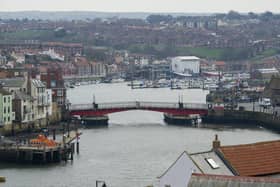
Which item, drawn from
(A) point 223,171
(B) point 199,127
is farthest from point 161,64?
(A) point 223,171

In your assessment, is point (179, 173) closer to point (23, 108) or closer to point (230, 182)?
point (230, 182)

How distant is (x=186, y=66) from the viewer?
75.4 metres

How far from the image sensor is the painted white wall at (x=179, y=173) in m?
16.3

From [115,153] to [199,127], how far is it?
869 cm

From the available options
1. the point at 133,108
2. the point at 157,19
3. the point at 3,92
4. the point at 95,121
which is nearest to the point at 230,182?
the point at 3,92

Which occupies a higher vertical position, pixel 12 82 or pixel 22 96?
pixel 12 82

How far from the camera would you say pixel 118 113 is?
4184cm

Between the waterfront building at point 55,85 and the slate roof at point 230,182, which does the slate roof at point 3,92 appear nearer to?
the waterfront building at point 55,85

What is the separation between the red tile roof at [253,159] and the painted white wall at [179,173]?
1.80ft

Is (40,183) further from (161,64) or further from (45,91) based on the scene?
(161,64)

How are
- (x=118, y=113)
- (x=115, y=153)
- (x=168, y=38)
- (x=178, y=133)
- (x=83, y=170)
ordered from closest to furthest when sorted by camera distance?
(x=83, y=170) → (x=115, y=153) → (x=178, y=133) → (x=118, y=113) → (x=168, y=38)

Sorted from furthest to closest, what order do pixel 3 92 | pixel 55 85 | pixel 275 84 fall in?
pixel 275 84, pixel 55 85, pixel 3 92

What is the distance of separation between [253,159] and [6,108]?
55.4 feet

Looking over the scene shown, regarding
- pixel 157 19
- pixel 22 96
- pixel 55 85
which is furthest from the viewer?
pixel 157 19
